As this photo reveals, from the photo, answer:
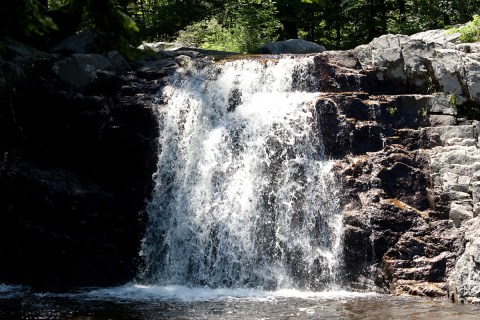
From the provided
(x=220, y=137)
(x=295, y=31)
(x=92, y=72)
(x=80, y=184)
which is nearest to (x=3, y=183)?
(x=80, y=184)

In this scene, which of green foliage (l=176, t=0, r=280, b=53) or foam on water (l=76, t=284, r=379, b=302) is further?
green foliage (l=176, t=0, r=280, b=53)

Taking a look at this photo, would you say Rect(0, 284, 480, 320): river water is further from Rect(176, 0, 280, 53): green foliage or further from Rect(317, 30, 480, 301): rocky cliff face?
Rect(176, 0, 280, 53): green foliage

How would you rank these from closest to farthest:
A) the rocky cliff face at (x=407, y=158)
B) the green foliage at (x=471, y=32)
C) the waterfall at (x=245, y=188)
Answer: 1. the rocky cliff face at (x=407, y=158)
2. the waterfall at (x=245, y=188)
3. the green foliage at (x=471, y=32)

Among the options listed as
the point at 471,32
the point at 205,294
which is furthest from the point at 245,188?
the point at 471,32

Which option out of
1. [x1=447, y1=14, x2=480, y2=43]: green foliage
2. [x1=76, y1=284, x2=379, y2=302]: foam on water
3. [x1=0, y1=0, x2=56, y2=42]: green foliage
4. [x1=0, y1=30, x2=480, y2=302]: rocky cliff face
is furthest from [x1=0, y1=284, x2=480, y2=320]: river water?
[x1=447, y1=14, x2=480, y2=43]: green foliage

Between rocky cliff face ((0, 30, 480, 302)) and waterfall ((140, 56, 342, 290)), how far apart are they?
40 cm

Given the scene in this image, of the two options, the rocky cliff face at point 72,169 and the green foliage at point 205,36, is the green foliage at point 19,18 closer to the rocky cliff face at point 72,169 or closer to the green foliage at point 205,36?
the rocky cliff face at point 72,169

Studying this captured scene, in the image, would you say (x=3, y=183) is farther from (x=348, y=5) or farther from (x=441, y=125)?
(x=348, y=5)

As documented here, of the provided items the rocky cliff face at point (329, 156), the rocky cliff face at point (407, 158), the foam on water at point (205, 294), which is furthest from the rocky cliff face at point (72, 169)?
the rocky cliff face at point (407, 158)

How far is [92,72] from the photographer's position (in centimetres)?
1577

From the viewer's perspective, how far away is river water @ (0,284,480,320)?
9.80 meters

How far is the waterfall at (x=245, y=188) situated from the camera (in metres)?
12.8

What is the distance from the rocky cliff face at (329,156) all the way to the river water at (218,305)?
124 centimetres

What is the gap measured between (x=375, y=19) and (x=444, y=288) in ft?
57.3
